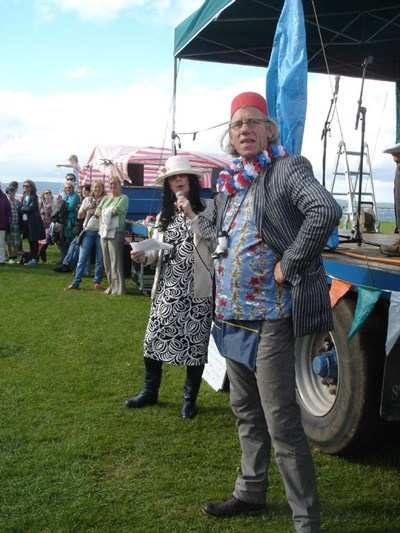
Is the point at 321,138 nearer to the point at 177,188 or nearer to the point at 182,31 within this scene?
the point at 182,31

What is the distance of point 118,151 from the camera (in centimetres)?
1825

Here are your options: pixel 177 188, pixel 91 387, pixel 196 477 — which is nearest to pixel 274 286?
pixel 196 477

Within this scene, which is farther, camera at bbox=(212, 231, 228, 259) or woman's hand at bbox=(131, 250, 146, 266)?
woman's hand at bbox=(131, 250, 146, 266)

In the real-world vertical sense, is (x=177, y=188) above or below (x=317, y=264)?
above

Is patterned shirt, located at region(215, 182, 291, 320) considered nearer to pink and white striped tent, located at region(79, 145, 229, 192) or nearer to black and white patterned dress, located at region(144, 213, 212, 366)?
black and white patterned dress, located at region(144, 213, 212, 366)

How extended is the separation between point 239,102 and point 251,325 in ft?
3.23

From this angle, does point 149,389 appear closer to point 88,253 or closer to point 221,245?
point 221,245

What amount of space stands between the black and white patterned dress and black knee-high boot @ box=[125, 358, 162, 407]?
0.25 meters

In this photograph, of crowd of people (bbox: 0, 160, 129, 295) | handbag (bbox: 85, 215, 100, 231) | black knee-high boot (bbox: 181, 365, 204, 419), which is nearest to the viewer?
black knee-high boot (bbox: 181, 365, 204, 419)

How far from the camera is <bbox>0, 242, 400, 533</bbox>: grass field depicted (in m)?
3.04

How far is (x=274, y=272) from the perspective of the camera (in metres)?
2.60

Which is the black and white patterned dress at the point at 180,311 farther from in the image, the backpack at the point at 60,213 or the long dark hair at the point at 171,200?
the backpack at the point at 60,213

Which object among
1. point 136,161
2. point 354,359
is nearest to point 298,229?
point 354,359

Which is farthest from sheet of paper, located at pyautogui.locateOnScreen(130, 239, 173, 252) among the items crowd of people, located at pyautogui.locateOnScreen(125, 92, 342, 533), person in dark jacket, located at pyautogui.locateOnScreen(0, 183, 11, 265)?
person in dark jacket, located at pyautogui.locateOnScreen(0, 183, 11, 265)
